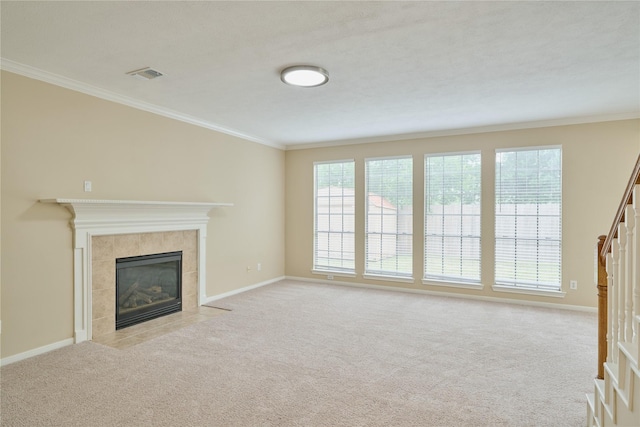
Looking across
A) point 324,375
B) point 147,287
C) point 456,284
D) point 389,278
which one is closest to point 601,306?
point 324,375

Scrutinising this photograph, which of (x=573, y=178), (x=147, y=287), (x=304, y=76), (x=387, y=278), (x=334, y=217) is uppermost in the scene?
(x=304, y=76)

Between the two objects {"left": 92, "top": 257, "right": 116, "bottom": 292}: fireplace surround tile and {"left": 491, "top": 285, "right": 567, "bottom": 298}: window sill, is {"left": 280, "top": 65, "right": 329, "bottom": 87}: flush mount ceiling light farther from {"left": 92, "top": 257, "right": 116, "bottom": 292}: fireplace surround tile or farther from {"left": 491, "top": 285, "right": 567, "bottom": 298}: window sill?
{"left": 491, "top": 285, "right": 567, "bottom": 298}: window sill

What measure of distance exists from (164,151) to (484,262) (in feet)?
16.1

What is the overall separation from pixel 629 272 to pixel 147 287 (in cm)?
466

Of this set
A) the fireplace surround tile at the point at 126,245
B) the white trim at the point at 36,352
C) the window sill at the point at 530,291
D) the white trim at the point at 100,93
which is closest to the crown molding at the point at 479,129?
the white trim at the point at 100,93

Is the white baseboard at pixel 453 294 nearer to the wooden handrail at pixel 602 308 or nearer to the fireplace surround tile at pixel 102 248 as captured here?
the wooden handrail at pixel 602 308

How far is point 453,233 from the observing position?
227 inches

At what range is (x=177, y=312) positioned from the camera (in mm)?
4809

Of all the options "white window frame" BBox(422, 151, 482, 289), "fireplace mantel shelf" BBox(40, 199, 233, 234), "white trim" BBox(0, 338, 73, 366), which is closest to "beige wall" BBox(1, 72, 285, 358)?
"white trim" BBox(0, 338, 73, 366)

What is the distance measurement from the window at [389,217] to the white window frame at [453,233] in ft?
0.86

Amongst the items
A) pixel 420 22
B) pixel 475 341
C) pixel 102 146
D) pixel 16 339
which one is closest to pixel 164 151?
pixel 102 146

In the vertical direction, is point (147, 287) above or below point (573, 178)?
below

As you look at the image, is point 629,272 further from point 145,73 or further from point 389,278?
point 389,278

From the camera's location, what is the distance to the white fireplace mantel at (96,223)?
3635 millimetres
